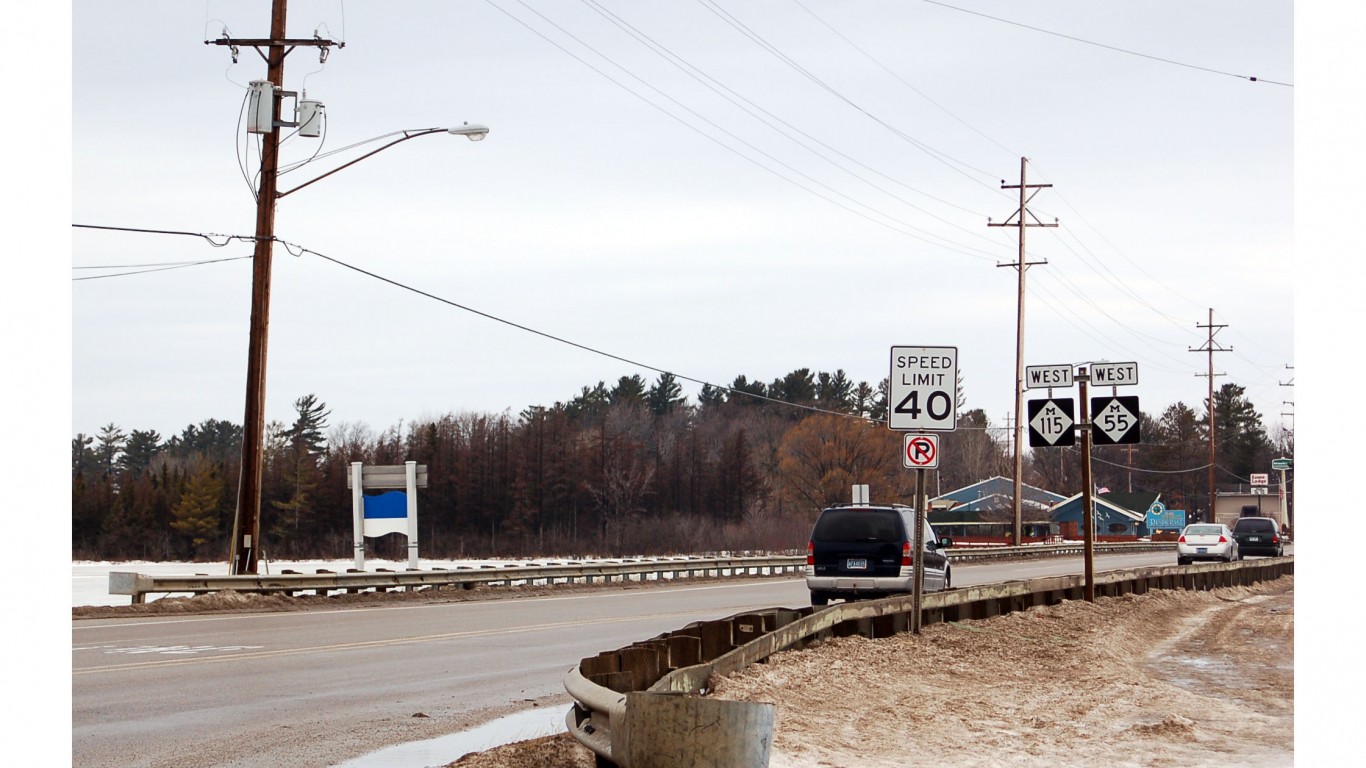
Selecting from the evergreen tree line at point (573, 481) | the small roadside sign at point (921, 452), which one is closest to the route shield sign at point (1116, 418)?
the small roadside sign at point (921, 452)

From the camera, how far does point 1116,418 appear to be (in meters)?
21.0

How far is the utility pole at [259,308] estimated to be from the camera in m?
25.1

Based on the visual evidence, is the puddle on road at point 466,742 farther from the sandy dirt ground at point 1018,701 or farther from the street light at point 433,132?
the street light at point 433,132

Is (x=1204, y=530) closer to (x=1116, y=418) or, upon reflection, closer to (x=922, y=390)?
(x=1116, y=418)

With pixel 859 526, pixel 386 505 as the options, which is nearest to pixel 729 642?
pixel 859 526

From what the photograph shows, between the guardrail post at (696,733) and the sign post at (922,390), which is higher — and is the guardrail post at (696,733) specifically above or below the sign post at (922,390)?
below

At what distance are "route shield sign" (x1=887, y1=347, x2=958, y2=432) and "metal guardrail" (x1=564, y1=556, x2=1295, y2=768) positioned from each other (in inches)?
91.6

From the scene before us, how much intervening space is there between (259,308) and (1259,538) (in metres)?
43.6

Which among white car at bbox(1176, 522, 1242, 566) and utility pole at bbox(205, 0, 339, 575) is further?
white car at bbox(1176, 522, 1242, 566)

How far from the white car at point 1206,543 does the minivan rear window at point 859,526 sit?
28.8m

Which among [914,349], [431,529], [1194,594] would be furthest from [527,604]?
[431,529]

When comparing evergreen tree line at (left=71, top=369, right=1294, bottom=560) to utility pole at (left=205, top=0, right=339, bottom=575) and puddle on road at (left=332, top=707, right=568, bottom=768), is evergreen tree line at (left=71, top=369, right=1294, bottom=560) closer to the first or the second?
utility pole at (left=205, top=0, right=339, bottom=575)

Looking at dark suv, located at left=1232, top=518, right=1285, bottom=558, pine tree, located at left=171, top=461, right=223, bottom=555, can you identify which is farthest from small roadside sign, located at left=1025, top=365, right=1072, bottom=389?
pine tree, located at left=171, top=461, right=223, bottom=555

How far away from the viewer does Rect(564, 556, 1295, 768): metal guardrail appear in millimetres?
7949
